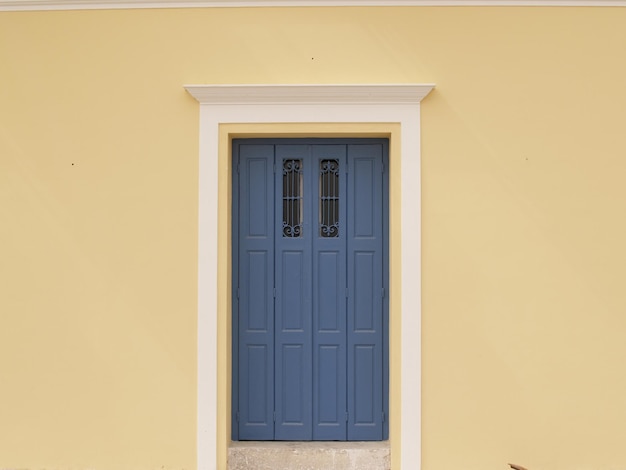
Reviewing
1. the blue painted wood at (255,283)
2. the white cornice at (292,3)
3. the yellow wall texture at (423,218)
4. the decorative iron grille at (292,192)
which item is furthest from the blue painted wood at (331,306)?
the white cornice at (292,3)

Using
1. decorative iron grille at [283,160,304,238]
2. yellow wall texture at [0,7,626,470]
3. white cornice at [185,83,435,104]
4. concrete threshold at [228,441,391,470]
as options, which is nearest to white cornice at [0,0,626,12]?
yellow wall texture at [0,7,626,470]

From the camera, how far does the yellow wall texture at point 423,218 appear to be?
4.39 metres

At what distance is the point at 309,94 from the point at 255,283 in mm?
1534

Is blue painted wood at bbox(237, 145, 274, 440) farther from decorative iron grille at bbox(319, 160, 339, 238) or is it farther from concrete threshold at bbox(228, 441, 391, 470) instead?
decorative iron grille at bbox(319, 160, 339, 238)

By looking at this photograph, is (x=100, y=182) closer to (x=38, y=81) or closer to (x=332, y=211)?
(x=38, y=81)

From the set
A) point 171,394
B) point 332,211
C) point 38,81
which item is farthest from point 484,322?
point 38,81

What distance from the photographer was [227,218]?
447 centimetres

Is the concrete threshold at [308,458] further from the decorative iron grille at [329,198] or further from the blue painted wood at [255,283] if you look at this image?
the decorative iron grille at [329,198]

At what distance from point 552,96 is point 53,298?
4.07m

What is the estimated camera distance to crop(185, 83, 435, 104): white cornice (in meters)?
4.36

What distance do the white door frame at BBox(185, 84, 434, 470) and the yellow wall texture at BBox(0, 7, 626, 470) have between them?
0.09 meters

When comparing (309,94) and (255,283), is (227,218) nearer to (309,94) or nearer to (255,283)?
(255,283)

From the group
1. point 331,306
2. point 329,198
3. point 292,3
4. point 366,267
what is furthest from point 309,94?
point 331,306

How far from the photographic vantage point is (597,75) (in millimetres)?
4402
